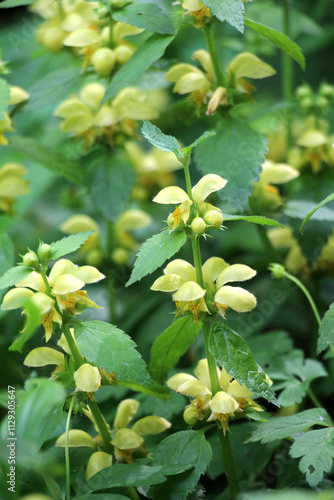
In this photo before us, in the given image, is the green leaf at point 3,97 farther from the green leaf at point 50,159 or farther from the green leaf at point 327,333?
the green leaf at point 327,333

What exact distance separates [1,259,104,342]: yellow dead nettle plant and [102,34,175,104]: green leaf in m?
0.29

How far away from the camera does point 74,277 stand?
707mm

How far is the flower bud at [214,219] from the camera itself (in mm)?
689

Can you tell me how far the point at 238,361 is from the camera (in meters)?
0.68

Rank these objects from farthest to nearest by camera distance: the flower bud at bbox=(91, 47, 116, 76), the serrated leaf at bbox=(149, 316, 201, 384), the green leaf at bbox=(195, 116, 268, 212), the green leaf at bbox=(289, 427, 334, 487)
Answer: the flower bud at bbox=(91, 47, 116, 76) → the green leaf at bbox=(195, 116, 268, 212) → the serrated leaf at bbox=(149, 316, 201, 384) → the green leaf at bbox=(289, 427, 334, 487)

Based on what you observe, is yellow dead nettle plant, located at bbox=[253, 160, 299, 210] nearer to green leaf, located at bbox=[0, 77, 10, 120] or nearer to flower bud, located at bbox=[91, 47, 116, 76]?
flower bud, located at bbox=[91, 47, 116, 76]

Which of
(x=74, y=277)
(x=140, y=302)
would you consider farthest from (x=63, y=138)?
(x=74, y=277)

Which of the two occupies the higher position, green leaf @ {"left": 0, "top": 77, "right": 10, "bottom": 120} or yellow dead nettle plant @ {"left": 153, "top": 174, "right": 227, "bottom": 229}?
green leaf @ {"left": 0, "top": 77, "right": 10, "bottom": 120}

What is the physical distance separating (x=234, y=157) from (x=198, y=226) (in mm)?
271

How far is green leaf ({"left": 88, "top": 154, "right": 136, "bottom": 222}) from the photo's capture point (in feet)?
3.34

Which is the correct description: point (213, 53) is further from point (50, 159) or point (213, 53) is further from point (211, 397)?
point (211, 397)

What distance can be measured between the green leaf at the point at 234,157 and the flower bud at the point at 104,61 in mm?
223

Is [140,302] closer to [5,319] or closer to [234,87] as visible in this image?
[5,319]

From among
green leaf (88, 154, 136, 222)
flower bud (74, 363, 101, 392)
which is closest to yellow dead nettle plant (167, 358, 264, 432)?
flower bud (74, 363, 101, 392)
